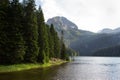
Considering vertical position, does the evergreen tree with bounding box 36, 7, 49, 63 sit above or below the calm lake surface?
above

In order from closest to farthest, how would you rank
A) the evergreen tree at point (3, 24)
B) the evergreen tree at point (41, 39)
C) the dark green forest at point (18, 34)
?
the evergreen tree at point (3, 24)
the dark green forest at point (18, 34)
the evergreen tree at point (41, 39)

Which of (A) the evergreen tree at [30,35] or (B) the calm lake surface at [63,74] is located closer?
(B) the calm lake surface at [63,74]

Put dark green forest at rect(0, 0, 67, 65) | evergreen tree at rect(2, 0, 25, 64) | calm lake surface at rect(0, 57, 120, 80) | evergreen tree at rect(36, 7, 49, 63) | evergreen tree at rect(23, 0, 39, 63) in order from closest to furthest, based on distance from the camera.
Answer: calm lake surface at rect(0, 57, 120, 80) < dark green forest at rect(0, 0, 67, 65) < evergreen tree at rect(2, 0, 25, 64) < evergreen tree at rect(23, 0, 39, 63) < evergreen tree at rect(36, 7, 49, 63)

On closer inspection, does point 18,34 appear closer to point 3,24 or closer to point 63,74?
point 3,24

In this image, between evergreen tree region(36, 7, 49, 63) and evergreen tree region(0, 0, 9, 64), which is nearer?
evergreen tree region(0, 0, 9, 64)

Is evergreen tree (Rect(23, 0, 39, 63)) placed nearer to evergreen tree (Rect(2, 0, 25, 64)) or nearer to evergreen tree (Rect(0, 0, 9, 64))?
evergreen tree (Rect(2, 0, 25, 64))

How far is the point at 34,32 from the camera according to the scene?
7475 cm

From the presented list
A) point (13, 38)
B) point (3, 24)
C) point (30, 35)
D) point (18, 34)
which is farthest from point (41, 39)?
point (3, 24)

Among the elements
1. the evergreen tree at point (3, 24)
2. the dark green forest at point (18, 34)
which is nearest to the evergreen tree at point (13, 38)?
the dark green forest at point (18, 34)

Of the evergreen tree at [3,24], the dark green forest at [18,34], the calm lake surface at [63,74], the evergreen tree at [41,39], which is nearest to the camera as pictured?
the calm lake surface at [63,74]

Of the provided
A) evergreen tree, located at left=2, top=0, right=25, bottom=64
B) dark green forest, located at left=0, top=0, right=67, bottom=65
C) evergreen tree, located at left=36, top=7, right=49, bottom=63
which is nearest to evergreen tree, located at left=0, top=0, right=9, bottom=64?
dark green forest, located at left=0, top=0, right=67, bottom=65

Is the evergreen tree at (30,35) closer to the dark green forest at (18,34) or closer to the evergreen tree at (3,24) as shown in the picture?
the dark green forest at (18,34)

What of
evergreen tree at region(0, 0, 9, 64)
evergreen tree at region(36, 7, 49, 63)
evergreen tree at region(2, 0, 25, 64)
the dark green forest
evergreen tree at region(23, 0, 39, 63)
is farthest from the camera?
evergreen tree at region(36, 7, 49, 63)

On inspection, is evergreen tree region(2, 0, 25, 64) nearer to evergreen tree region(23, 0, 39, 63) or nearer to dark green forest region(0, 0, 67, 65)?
dark green forest region(0, 0, 67, 65)
